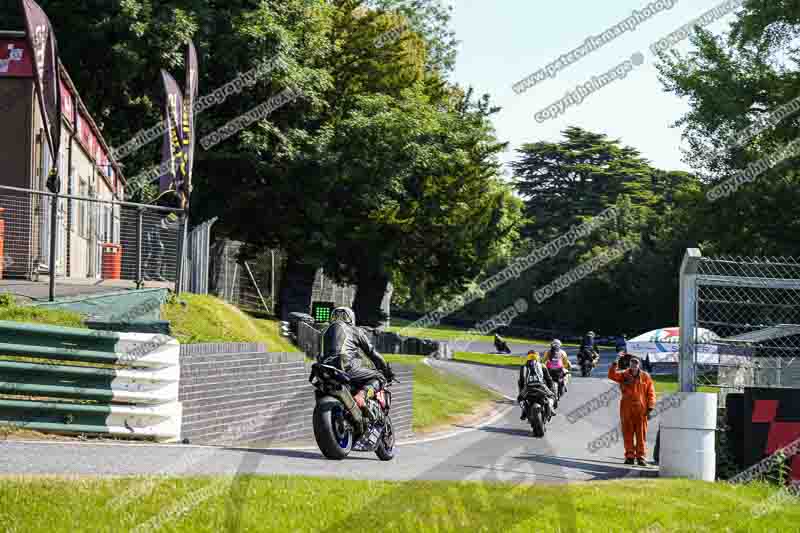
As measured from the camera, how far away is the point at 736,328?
39.7 feet

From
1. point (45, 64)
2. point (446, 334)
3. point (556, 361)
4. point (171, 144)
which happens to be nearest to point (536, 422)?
point (556, 361)

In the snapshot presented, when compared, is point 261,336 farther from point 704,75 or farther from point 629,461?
point 704,75

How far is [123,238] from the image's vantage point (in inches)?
717

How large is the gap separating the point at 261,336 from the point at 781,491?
433 inches

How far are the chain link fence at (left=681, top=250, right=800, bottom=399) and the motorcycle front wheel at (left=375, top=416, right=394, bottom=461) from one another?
3.45 metres

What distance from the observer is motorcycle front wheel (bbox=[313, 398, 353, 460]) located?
38.7ft

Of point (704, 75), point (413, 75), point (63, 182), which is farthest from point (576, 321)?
point (63, 182)

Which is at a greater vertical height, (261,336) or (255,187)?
(255,187)

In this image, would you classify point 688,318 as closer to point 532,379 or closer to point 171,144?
point 532,379

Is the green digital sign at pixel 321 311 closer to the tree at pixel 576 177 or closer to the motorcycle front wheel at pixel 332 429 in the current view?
the motorcycle front wheel at pixel 332 429

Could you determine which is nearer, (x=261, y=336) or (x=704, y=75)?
(x=261, y=336)

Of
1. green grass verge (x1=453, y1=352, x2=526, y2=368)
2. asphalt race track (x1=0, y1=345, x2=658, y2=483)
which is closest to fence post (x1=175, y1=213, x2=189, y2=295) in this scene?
asphalt race track (x1=0, y1=345, x2=658, y2=483)

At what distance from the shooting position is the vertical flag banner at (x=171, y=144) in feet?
67.0

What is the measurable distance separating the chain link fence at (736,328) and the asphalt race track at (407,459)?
5.16 ft
